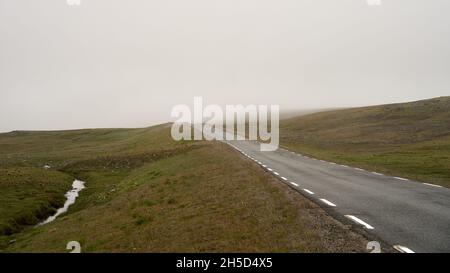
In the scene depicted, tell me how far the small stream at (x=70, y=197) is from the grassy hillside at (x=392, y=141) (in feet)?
87.6

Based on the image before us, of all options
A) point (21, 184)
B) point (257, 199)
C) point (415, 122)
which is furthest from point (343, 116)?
point (257, 199)

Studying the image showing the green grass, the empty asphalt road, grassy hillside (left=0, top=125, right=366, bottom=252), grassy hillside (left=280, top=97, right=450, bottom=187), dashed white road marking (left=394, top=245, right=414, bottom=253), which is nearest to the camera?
dashed white road marking (left=394, top=245, right=414, bottom=253)

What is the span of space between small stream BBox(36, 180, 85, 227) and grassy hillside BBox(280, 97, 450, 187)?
87.6 ft

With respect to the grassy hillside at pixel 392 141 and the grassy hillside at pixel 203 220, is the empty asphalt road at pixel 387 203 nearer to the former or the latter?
the grassy hillside at pixel 203 220

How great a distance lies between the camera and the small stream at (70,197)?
3162cm

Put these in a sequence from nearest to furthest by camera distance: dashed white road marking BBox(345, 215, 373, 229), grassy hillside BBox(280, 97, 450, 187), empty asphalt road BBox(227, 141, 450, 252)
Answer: empty asphalt road BBox(227, 141, 450, 252)
dashed white road marking BBox(345, 215, 373, 229)
grassy hillside BBox(280, 97, 450, 187)

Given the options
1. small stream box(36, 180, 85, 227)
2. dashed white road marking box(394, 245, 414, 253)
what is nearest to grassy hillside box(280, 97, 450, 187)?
dashed white road marking box(394, 245, 414, 253)

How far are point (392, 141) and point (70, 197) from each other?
46.8 m

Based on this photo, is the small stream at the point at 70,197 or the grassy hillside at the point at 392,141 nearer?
A: the small stream at the point at 70,197

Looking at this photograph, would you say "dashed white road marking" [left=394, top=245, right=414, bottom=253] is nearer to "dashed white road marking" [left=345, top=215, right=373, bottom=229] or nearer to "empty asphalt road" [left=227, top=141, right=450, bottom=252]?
"empty asphalt road" [left=227, top=141, right=450, bottom=252]

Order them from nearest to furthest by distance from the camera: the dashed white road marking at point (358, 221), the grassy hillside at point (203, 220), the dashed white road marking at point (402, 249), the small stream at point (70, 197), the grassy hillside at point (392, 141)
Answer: the dashed white road marking at point (402, 249) < the grassy hillside at point (203, 220) < the dashed white road marking at point (358, 221) < the small stream at point (70, 197) < the grassy hillside at point (392, 141)

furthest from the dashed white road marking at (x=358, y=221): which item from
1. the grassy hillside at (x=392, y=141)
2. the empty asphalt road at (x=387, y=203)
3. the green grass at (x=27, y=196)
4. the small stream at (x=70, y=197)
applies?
the small stream at (x=70, y=197)

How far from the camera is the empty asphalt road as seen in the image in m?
12.0
